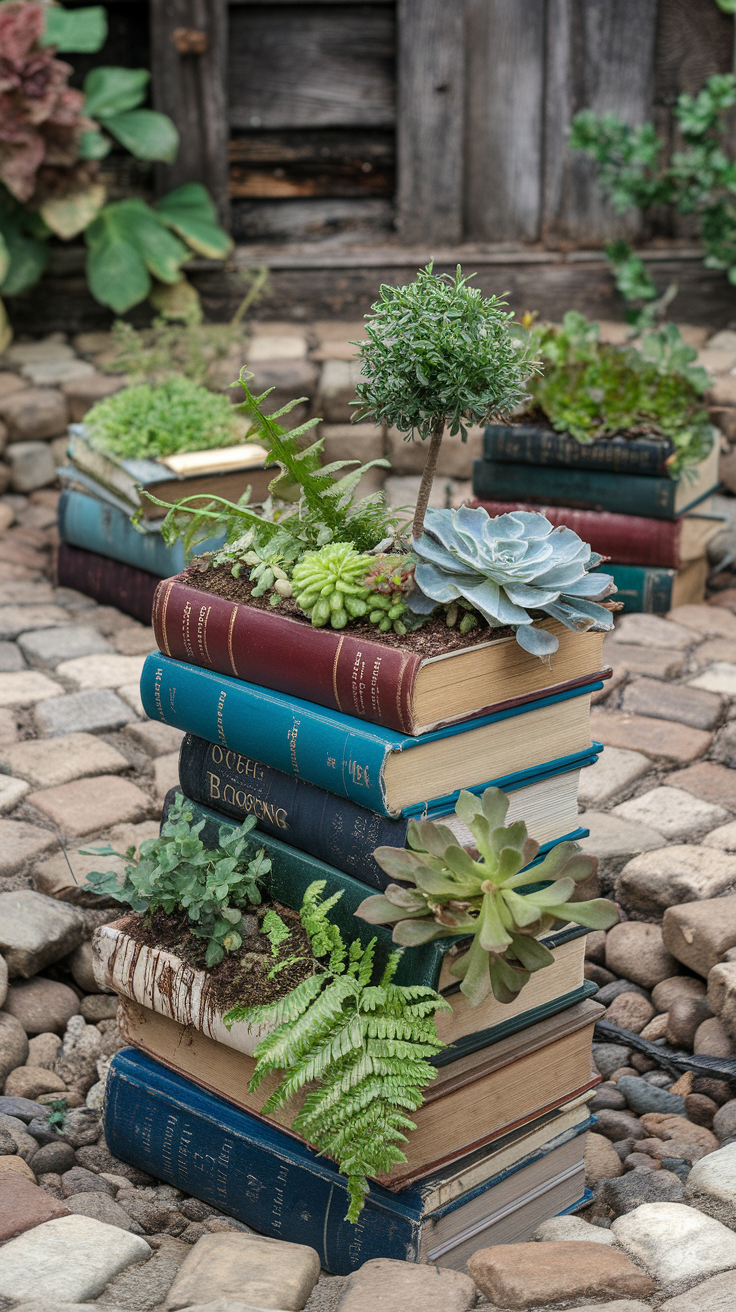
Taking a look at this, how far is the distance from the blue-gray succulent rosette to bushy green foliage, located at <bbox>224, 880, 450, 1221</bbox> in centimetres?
47

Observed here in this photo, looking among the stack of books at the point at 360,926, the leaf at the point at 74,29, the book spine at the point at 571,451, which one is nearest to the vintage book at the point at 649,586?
the book spine at the point at 571,451

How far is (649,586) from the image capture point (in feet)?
13.2

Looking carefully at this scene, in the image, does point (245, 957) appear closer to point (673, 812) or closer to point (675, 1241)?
point (675, 1241)

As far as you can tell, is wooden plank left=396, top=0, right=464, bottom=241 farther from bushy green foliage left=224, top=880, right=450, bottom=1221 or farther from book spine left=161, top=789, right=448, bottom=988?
bushy green foliage left=224, top=880, right=450, bottom=1221

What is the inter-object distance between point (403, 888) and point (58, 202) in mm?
4662

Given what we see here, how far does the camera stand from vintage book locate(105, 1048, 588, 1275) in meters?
1.78

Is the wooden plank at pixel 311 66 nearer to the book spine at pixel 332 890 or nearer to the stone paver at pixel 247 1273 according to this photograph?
the book spine at pixel 332 890

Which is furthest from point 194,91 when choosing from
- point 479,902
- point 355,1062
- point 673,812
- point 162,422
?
point 355,1062

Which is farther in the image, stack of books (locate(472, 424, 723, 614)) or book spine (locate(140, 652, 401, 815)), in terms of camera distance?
stack of books (locate(472, 424, 723, 614))

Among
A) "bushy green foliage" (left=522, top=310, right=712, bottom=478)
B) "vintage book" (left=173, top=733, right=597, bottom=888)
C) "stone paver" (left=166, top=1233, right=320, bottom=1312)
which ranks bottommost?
"stone paver" (left=166, top=1233, right=320, bottom=1312)

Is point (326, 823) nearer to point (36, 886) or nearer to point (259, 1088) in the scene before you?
point (259, 1088)

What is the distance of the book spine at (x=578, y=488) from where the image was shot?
3934 millimetres

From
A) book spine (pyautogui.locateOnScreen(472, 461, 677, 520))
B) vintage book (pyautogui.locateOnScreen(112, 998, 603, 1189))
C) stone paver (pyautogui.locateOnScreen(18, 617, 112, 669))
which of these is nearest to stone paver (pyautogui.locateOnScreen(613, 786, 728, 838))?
vintage book (pyautogui.locateOnScreen(112, 998, 603, 1189))

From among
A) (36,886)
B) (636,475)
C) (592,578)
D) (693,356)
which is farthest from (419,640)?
(693,356)
